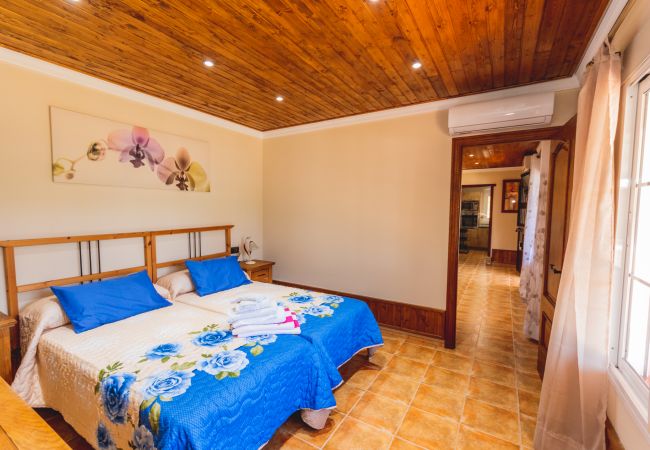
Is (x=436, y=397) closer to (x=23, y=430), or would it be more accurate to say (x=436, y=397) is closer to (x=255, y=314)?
(x=255, y=314)

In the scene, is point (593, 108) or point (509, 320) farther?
point (509, 320)

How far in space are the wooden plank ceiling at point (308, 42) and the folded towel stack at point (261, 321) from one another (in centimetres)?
190

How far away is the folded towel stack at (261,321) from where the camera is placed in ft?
6.71

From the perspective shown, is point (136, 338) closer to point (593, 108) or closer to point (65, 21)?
point (65, 21)

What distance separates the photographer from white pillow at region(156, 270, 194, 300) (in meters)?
2.92

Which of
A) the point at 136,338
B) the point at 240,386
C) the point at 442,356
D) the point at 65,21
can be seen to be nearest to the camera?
the point at 240,386

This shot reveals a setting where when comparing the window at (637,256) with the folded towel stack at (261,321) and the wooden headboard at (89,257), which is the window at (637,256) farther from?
the wooden headboard at (89,257)

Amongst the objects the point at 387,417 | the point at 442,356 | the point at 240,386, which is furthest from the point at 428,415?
the point at 240,386

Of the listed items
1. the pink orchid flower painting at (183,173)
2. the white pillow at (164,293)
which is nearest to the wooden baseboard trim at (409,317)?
the white pillow at (164,293)

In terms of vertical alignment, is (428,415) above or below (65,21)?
below

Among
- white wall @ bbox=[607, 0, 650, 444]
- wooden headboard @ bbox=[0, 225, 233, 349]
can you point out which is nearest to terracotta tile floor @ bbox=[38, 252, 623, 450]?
white wall @ bbox=[607, 0, 650, 444]

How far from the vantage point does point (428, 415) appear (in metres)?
2.11

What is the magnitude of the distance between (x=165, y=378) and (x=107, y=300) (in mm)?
1186

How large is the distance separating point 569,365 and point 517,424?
635 mm
